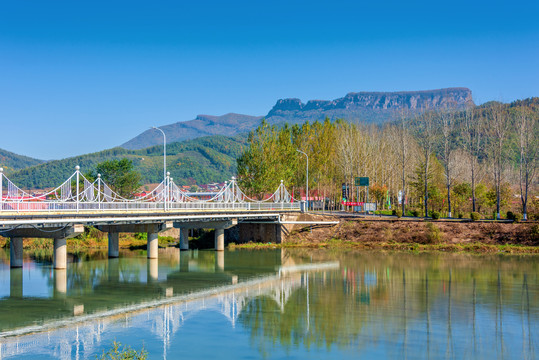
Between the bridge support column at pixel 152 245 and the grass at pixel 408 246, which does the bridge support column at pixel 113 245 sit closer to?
the bridge support column at pixel 152 245

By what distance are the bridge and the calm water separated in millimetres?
2970

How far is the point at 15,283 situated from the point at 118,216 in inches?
325

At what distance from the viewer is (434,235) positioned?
191 feet

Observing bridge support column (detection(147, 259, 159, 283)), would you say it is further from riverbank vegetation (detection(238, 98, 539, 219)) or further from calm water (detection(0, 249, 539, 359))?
riverbank vegetation (detection(238, 98, 539, 219))

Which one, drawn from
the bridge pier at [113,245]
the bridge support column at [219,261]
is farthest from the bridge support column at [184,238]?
the bridge pier at [113,245]

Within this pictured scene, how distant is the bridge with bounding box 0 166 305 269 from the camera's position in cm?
3653

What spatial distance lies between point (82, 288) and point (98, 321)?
408 inches

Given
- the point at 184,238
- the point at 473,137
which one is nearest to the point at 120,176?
the point at 184,238

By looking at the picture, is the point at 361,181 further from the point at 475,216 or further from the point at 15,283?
the point at 15,283

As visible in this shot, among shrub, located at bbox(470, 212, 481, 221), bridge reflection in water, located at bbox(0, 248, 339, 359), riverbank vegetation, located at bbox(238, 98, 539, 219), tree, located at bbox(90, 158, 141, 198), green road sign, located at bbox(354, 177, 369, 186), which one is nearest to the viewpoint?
bridge reflection in water, located at bbox(0, 248, 339, 359)

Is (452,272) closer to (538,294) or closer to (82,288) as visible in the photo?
(538,294)

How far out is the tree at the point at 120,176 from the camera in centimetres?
9000

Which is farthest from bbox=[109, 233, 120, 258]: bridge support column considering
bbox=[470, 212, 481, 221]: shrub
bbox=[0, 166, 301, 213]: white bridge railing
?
bbox=[470, 212, 481, 221]: shrub

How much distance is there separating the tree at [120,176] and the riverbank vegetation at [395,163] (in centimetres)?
2088
